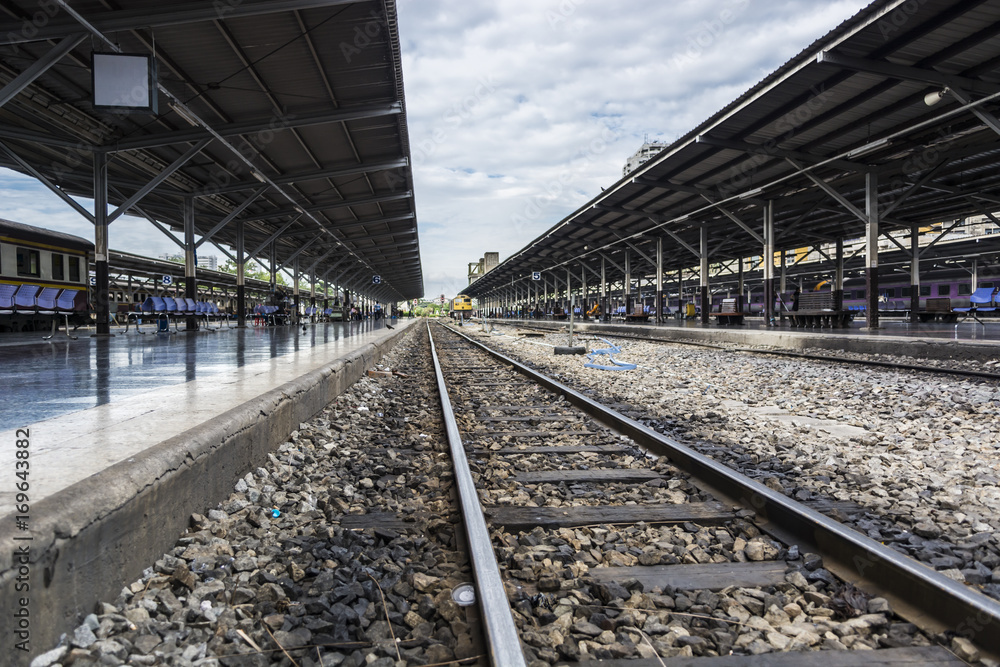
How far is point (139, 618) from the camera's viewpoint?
73.8 inches

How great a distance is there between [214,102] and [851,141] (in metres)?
18.9

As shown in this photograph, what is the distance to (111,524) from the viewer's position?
193cm

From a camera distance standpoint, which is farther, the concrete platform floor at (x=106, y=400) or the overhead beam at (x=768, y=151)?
the overhead beam at (x=768, y=151)

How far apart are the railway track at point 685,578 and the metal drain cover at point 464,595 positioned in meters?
0.10

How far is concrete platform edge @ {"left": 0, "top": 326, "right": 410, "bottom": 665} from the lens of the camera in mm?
1547

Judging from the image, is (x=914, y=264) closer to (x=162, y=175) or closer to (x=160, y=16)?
(x=160, y=16)

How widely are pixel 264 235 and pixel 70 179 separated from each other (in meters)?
13.6

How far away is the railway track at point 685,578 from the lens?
1.78m

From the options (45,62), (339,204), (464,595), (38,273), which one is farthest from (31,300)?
(339,204)

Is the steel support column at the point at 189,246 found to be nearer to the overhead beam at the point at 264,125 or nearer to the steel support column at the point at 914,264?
the overhead beam at the point at 264,125

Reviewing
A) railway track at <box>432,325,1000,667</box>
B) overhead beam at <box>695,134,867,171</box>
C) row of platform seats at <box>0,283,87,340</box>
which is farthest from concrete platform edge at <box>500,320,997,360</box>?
row of platform seats at <box>0,283,87,340</box>

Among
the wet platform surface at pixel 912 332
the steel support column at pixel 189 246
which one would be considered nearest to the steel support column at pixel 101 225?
the steel support column at pixel 189 246

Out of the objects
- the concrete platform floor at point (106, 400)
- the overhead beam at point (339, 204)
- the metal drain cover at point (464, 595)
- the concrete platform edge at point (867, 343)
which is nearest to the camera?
the metal drain cover at point (464, 595)

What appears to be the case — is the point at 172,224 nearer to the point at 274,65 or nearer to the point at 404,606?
the point at 274,65
